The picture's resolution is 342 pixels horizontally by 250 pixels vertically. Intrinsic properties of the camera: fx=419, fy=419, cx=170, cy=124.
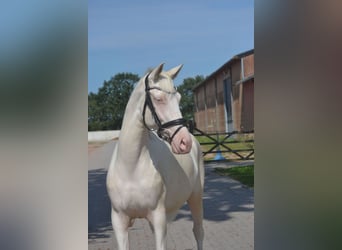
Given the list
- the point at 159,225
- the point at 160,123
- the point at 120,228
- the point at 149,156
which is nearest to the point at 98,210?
the point at 120,228

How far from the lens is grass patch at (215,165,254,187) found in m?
9.25

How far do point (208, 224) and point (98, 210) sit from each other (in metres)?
1.82

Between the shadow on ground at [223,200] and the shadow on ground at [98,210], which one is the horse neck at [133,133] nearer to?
the shadow on ground at [98,210]

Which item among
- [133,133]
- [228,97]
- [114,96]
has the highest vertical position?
[228,97]

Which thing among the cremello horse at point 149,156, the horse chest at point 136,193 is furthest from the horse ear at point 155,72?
the horse chest at point 136,193

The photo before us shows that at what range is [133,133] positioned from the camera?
265 centimetres

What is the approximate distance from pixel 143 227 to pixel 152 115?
11.4 feet

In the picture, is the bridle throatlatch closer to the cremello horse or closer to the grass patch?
the cremello horse

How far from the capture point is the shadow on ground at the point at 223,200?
654 cm

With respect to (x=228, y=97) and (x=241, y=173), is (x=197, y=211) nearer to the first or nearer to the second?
(x=241, y=173)

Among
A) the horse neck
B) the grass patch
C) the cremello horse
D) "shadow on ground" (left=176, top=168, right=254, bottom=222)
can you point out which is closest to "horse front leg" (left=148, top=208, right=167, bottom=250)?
the cremello horse

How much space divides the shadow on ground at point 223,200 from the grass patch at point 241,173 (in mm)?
203

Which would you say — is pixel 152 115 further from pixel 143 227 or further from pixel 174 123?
pixel 143 227
